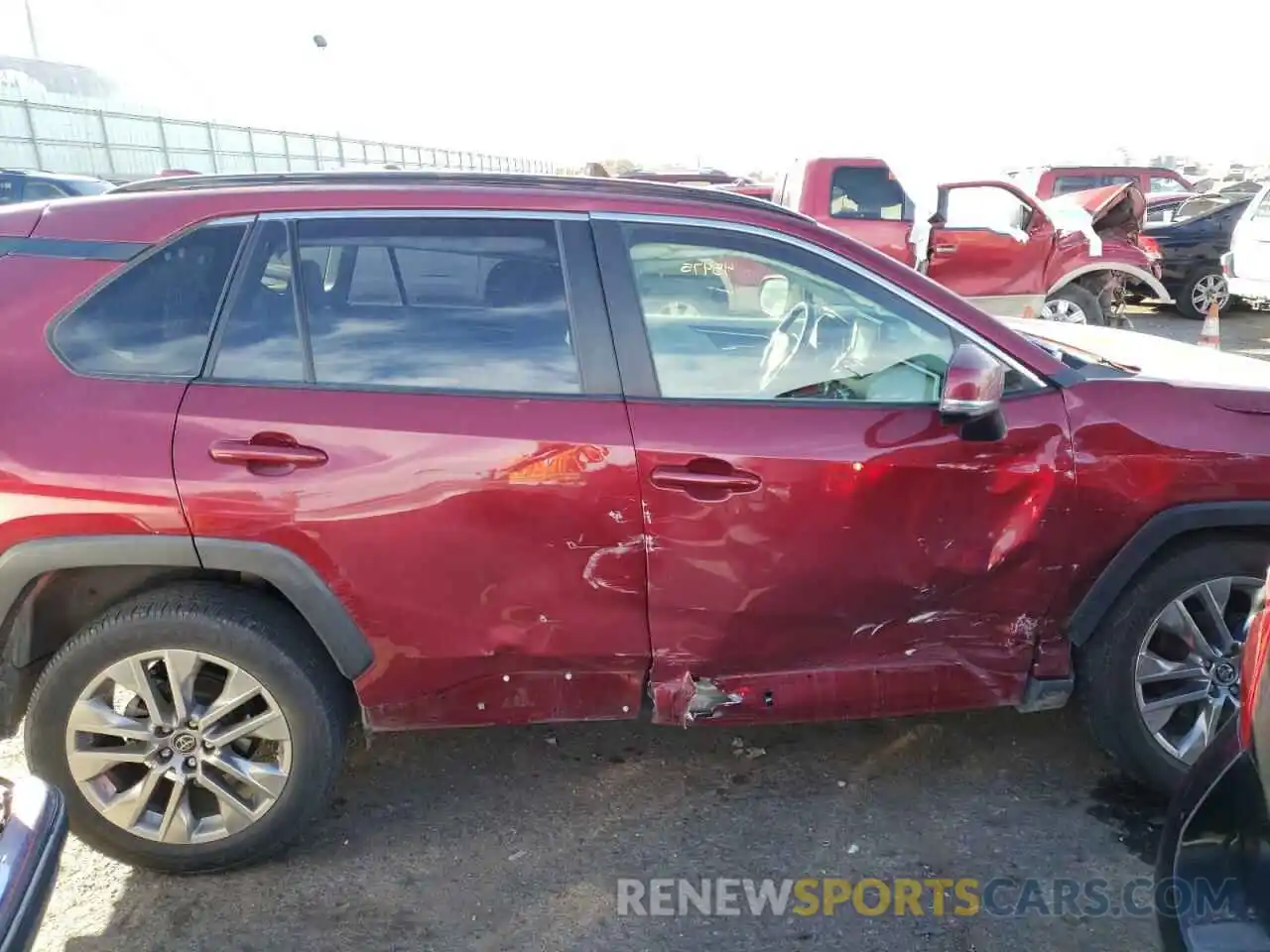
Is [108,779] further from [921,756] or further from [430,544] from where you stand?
[921,756]

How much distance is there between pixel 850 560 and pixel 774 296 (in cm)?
91

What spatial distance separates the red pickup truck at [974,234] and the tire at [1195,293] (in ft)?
8.97

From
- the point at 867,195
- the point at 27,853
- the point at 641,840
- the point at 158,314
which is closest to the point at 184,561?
the point at 158,314

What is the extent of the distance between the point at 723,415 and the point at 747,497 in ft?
0.77

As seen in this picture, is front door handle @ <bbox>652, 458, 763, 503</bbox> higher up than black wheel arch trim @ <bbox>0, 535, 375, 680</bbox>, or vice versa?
front door handle @ <bbox>652, 458, 763, 503</bbox>

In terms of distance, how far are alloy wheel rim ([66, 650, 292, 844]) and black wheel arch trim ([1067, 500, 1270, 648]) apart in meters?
2.39

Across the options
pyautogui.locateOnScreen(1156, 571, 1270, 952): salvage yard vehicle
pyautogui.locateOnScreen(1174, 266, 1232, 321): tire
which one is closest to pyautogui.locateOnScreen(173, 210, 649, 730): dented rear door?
pyautogui.locateOnScreen(1156, 571, 1270, 952): salvage yard vehicle

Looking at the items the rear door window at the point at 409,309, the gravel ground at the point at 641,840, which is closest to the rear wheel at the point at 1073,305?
the gravel ground at the point at 641,840

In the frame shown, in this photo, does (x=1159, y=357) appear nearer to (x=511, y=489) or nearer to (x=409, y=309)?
(x=511, y=489)

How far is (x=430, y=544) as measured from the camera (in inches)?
96.2

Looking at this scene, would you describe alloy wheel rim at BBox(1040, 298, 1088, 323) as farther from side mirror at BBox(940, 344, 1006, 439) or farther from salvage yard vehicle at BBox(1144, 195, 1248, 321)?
side mirror at BBox(940, 344, 1006, 439)

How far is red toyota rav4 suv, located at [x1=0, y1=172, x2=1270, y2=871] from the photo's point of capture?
94.6 inches

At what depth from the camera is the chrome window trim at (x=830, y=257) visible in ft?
8.50

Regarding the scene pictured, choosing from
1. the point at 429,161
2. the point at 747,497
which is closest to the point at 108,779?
the point at 747,497
